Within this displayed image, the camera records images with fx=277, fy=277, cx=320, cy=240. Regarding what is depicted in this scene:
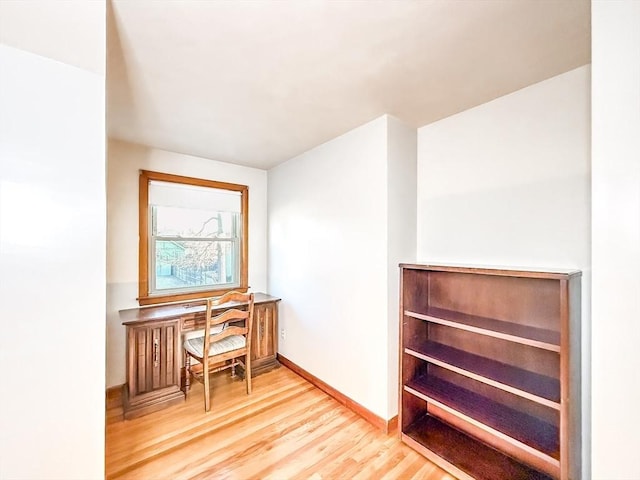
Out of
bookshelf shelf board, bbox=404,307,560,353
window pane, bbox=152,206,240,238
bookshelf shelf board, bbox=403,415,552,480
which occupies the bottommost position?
bookshelf shelf board, bbox=403,415,552,480

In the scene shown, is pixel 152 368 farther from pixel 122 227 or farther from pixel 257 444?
pixel 122 227

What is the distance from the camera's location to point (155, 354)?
2.42 meters

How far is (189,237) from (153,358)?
4.13ft

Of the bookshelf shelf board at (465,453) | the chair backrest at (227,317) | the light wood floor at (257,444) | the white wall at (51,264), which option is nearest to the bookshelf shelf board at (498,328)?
the bookshelf shelf board at (465,453)

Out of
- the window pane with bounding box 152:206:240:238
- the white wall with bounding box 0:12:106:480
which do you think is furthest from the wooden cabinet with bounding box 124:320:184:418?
the white wall with bounding box 0:12:106:480

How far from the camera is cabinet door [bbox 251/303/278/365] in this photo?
10.1 ft

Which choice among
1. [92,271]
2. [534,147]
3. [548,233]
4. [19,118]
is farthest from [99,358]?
[534,147]

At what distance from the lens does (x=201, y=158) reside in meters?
3.14

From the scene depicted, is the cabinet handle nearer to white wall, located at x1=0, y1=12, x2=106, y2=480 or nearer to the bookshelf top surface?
white wall, located at x1=0, y1=12, x2=106, y2=480

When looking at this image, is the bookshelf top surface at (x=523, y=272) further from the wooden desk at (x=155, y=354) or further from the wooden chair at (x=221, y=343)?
the wooden desk at (x=155, y=354)

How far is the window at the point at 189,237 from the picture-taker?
2.84 meters

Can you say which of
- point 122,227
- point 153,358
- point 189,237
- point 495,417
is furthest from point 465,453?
point 122,227

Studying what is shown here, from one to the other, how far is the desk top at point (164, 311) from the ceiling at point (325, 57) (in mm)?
1625

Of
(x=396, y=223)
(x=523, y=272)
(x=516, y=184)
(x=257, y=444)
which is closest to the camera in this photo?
(x=523, y=272)
